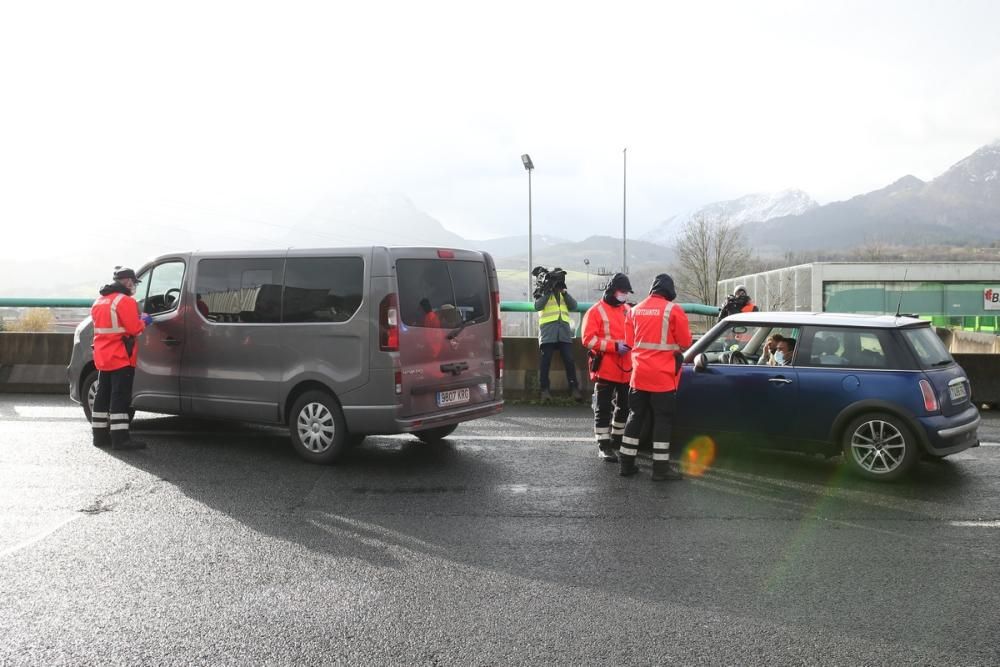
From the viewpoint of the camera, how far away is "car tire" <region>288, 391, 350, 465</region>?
7934 millimetres

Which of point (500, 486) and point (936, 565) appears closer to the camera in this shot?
point (936, 565)

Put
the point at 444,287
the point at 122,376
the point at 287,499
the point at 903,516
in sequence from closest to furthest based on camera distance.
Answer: the point at 903,516, the point at 287,499, the point at 444,287, the point at 122,376

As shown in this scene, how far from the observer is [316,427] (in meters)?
8.04

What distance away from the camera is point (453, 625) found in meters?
4.30

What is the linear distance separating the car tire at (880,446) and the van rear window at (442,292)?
3.51 meters

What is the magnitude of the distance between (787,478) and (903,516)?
51.5 inches

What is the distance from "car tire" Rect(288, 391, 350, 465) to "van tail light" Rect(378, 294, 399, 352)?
78 cm

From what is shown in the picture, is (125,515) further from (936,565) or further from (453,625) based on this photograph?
(936,565)

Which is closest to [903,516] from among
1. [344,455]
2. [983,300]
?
[344,455]

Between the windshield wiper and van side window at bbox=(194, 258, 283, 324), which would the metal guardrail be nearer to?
the windshield wiper

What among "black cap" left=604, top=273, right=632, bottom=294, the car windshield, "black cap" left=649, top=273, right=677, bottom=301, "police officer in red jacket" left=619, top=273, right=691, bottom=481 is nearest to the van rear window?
"black cap" left=604, top=273, right=632, bottom=294

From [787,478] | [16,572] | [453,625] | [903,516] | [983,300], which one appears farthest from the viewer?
[983,300]

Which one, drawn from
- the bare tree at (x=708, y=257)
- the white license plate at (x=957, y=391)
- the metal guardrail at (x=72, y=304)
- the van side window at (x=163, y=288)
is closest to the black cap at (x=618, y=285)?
the white license plate at (x=957, y=391)

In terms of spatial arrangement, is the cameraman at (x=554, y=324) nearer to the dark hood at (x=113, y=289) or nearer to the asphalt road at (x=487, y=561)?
the asphalt road at (x=487, y=561)
